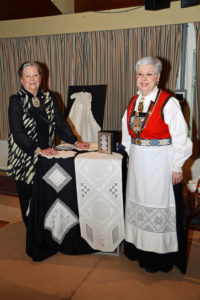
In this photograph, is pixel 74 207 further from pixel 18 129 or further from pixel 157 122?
pixel 157 122

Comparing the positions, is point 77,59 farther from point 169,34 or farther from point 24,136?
point 24,136

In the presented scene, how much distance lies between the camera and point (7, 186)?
12.4 ft

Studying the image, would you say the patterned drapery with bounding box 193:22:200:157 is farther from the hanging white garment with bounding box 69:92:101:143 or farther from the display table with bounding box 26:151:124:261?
the display table with bounding box 26:151:124:261

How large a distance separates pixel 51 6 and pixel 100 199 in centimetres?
303

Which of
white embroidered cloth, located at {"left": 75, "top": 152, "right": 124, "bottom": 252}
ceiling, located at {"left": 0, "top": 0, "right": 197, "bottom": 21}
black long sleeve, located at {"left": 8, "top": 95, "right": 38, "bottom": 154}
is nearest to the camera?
white embroidered cloth, located at {"left": 75, "top": 152, "right": 124, "bottom": 252}

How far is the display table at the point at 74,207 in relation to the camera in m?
2.02

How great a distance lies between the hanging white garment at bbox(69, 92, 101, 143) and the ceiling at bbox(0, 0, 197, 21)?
3.96 ft

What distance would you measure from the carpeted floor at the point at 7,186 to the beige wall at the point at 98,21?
2215 millimetres

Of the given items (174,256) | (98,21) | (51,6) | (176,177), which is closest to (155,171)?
(176,177)

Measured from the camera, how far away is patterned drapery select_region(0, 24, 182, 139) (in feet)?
11.6

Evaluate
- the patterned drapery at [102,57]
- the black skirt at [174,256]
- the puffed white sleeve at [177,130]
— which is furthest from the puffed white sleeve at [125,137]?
the patterned drapery at [102,57]

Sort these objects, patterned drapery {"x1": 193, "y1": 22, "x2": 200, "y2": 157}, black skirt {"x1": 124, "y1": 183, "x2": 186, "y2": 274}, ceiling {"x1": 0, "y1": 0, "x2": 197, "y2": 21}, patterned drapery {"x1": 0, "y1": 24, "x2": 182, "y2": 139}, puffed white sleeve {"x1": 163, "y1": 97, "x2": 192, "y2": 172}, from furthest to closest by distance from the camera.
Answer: ceiling {"x1": 0, "y1": 0, "x2": 197, "y2": 21} → patterned drapery {"x1": 0, "y1": 24, "x2": 182, "y2": 139} → patterned drapery {"x1": 193, "y1": 22, "x2": 200, "y2": 157} → black skirt {"x1": 124, "y1": 183, "x2": 186, "y2": 274} → puffed white sleeve {"x1": 163, "y1": 97, "x2": 192, "y2": 172}

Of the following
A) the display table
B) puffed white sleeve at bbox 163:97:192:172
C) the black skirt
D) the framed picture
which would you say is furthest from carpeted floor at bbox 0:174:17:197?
puffed white sleeve at bbox 163:97:192:172

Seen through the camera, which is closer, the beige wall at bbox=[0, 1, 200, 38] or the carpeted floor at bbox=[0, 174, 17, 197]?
the beige wall at bbox=[0, 1, 200, 38]
